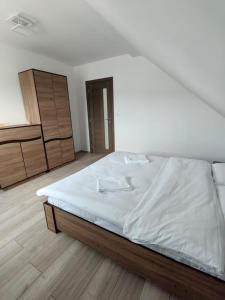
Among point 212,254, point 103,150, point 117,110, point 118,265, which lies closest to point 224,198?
point 212,254

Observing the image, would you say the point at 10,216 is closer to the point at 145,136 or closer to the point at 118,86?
the point at 145,136

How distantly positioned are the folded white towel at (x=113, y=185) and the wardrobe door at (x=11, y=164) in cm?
186

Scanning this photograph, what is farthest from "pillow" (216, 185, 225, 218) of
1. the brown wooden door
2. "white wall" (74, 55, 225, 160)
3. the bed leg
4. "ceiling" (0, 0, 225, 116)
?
the brown wooden door

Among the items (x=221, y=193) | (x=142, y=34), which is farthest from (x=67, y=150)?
(x=142, y=34)

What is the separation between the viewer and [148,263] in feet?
3.74

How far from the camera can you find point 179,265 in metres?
1.02

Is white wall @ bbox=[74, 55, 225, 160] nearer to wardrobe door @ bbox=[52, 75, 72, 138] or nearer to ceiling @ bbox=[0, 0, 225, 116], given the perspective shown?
ceiling @ bbox=[0, 0, 225, 116]

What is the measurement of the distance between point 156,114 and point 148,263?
113 inches

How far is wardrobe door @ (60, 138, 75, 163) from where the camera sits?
373 cm

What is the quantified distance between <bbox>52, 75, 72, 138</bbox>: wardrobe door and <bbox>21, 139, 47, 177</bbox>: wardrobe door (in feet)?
2.12

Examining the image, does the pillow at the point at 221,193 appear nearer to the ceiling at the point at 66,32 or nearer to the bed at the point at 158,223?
the bed at the point at 158,223

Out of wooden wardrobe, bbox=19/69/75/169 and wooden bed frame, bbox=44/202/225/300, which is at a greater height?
wooden wardrobe, bbox=19/69/75/169

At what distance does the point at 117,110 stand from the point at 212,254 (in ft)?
11.2

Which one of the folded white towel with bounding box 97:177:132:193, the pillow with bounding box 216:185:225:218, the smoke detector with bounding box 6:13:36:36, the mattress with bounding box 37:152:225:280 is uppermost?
the smoke detector with bounding box 6:13:36:36
